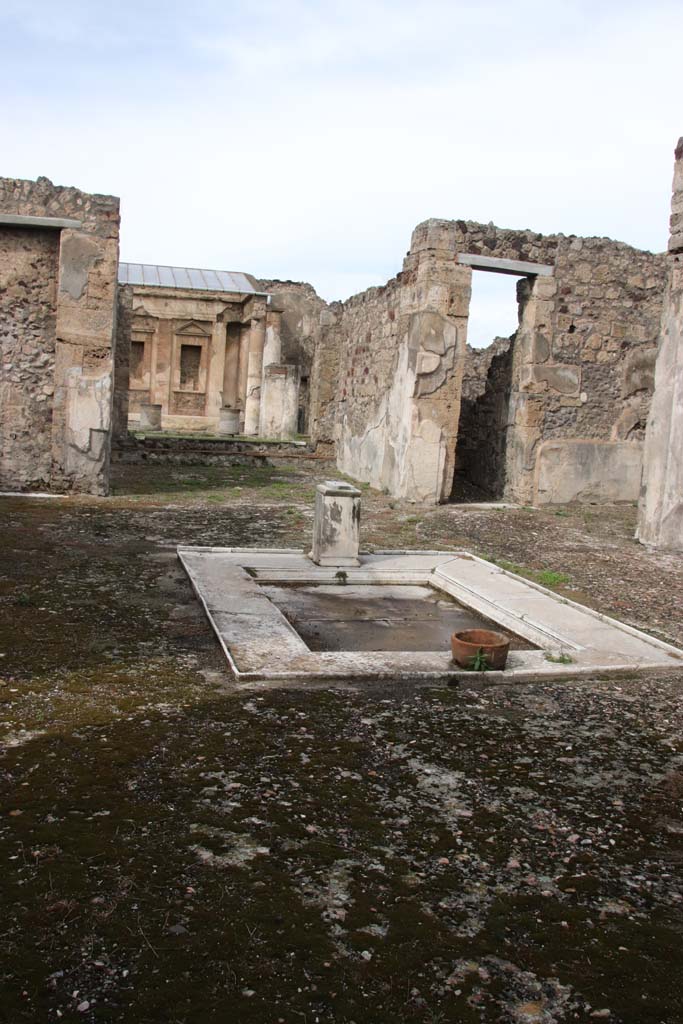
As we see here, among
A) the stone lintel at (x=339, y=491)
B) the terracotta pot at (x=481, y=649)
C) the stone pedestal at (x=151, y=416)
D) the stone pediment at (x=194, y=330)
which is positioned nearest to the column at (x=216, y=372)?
the stone pediment at (x=194, y=330)

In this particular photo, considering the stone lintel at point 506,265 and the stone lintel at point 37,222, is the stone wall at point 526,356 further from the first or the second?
the stone lintel at point 37,222

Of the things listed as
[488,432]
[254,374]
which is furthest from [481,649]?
[254,374]

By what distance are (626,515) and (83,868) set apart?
379 inches

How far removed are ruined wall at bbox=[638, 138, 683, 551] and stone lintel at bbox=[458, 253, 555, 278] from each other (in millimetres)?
2668

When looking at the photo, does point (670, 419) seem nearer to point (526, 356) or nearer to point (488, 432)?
point (526, 356)

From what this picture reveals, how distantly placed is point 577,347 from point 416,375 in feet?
7.18

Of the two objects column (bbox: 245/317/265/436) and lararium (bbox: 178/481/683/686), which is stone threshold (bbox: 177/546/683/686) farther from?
column (bbox: 245/317/265/436)

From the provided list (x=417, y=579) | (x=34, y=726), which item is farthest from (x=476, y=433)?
(x=34, y=726)

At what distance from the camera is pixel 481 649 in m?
4.59

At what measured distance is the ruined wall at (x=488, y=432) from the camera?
1223 centimetres

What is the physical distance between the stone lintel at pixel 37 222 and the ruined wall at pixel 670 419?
6.17 metres

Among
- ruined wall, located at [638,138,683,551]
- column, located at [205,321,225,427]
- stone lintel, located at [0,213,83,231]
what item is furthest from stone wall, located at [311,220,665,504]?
column, located at [205,321,225,427]

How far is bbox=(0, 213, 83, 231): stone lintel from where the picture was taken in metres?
9.77

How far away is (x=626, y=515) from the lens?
11172 mm
